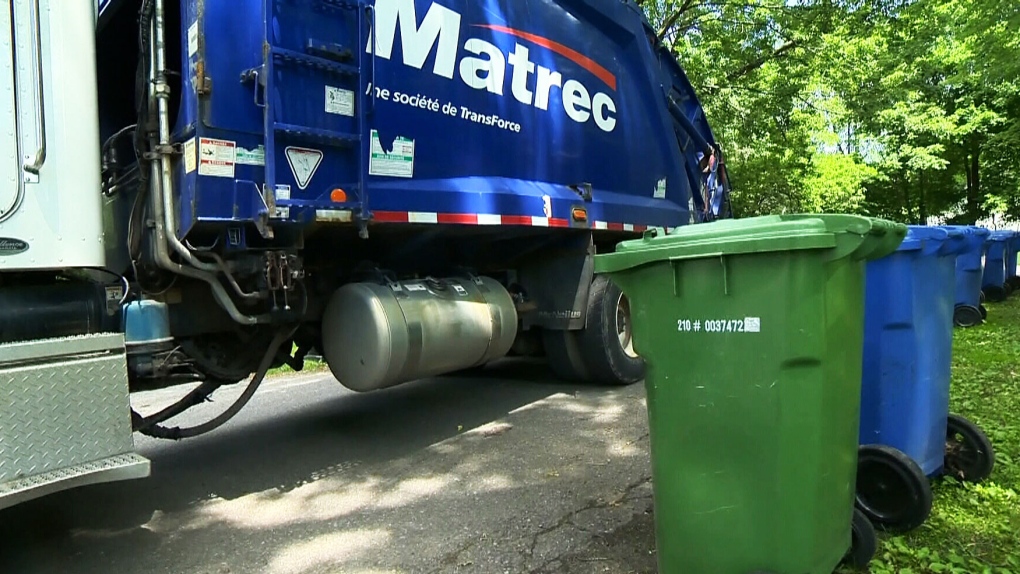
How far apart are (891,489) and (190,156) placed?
3452 mm

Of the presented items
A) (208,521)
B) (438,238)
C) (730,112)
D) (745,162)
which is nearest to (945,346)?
(438,238)

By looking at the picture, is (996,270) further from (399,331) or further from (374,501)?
(374,501)

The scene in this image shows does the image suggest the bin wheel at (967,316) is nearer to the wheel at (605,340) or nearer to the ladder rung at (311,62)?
the wheel at (605,340)

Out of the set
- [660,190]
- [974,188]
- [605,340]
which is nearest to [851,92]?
[660,190]

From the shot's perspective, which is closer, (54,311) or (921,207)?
(54,311)

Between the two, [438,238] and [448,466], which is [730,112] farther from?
[448,466]

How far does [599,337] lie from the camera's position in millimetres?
5984

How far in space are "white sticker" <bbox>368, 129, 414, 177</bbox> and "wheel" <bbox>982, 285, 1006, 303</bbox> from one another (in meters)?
10.8

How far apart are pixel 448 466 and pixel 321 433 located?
1.28 metres

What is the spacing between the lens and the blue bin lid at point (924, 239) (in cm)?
300

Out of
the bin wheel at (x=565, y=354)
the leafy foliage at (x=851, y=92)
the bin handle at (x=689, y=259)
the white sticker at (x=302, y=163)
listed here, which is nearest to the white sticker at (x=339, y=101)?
the white sticker at (x=302, y=163)

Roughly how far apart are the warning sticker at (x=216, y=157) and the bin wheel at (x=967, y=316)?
8.65m

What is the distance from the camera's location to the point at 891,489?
2941 millimetres

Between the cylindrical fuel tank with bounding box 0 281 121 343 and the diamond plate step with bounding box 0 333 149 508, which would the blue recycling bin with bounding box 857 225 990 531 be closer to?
the diamond plate step with bounding box 0 333 149 508
